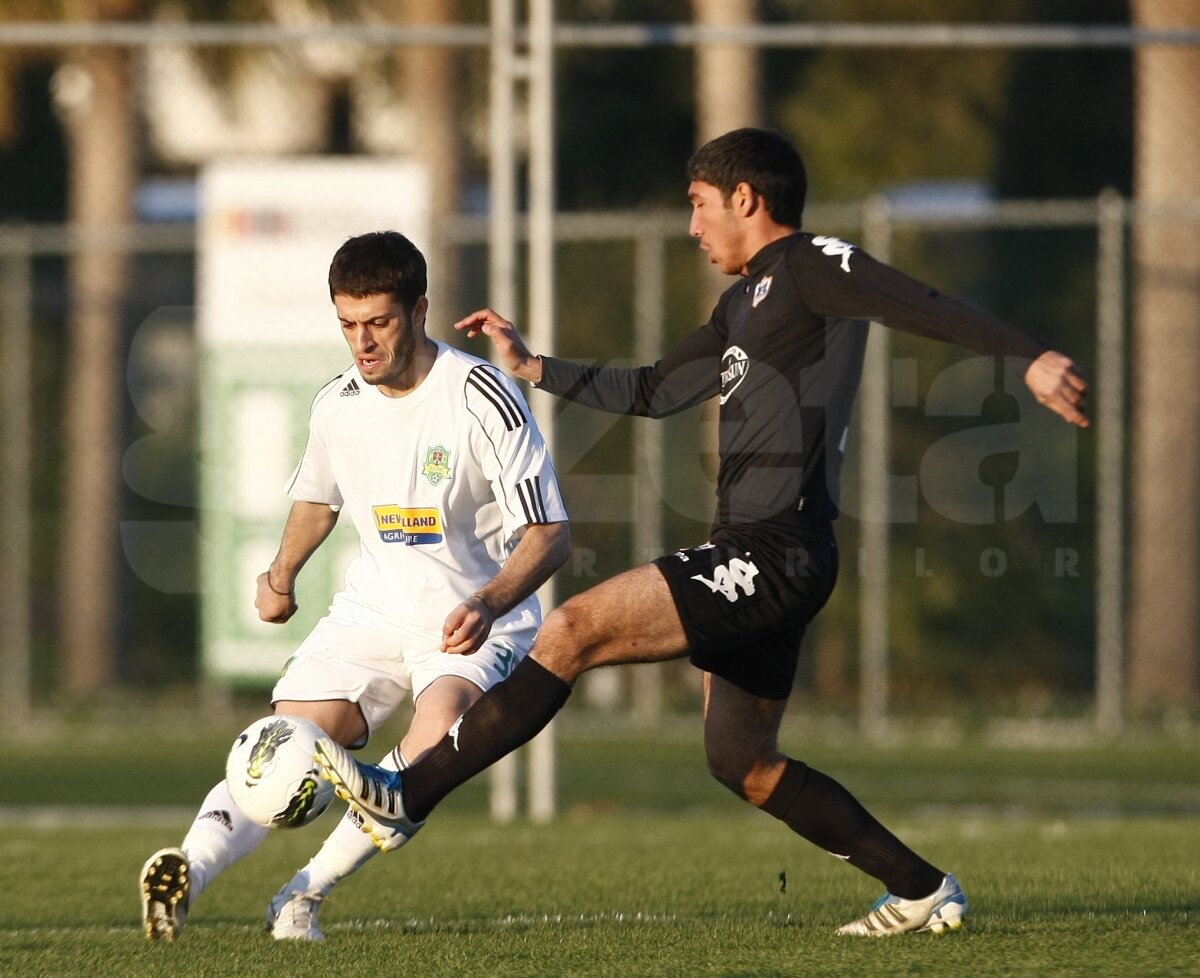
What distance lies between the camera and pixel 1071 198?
2028cm

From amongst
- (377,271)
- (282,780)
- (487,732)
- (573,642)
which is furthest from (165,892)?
(377,271)

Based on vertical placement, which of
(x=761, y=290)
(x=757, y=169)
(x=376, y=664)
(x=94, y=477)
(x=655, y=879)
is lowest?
(x=655, y=879)

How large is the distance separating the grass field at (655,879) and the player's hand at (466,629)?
77cm

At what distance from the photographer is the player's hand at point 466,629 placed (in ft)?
17.0

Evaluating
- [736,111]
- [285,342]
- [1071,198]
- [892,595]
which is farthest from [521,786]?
[1071,198]

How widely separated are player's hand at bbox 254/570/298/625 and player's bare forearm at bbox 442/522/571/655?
2.35 feet

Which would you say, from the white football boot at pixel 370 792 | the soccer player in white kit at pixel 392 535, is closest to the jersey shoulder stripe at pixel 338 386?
the soccer player in white kit at pixel 392 535

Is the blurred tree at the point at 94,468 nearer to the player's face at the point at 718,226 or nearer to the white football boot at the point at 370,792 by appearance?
the player's face at the point at 718,226

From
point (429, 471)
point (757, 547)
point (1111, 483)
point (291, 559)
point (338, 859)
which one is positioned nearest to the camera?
point (757, 547)

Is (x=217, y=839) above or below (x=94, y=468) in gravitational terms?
below

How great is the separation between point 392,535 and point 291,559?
0.32m

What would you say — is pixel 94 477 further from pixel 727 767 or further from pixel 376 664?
pixel 727 767

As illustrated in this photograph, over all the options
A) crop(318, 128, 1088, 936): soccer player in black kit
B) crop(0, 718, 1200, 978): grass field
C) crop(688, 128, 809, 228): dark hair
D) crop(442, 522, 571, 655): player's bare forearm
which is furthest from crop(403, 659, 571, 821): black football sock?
crop(688, 128, 809, 228): dark hair

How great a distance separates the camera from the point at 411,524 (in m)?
5.94
